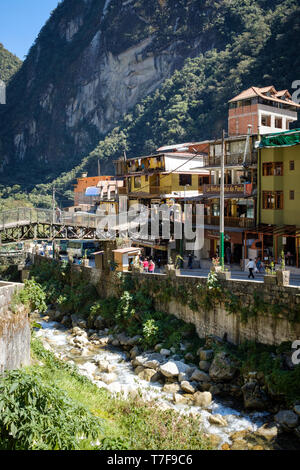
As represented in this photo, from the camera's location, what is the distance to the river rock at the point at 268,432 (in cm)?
Answer: 1727

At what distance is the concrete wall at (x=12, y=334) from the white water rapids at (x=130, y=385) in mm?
6508

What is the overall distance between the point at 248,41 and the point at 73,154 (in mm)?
75928

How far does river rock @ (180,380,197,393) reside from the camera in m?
21.1

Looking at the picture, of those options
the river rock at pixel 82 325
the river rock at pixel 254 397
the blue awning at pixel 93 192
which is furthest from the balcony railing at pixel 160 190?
the river rock at pixel 254 397

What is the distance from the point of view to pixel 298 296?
67.2 feet

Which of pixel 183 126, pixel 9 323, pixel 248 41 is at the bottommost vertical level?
pixel 9 323

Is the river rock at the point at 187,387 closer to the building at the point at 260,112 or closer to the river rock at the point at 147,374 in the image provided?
the river rock at the point at 147,374

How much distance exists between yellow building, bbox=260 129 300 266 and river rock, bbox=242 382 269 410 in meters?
11.5

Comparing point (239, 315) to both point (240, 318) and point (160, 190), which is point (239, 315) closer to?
point (240, 318)

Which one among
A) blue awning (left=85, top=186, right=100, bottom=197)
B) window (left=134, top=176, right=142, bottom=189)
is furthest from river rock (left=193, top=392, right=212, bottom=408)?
blue awning (left=85, top=186, right=100, bottom=197)

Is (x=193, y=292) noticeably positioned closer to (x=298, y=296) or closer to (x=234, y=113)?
(x=298, y=296)

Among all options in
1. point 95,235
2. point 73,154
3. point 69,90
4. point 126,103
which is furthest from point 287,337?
point 69,90

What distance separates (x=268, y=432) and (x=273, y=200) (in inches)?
730

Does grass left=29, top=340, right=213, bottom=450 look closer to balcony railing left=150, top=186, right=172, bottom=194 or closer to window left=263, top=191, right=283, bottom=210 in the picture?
window left=263, top=191, right=283, bottom=210
